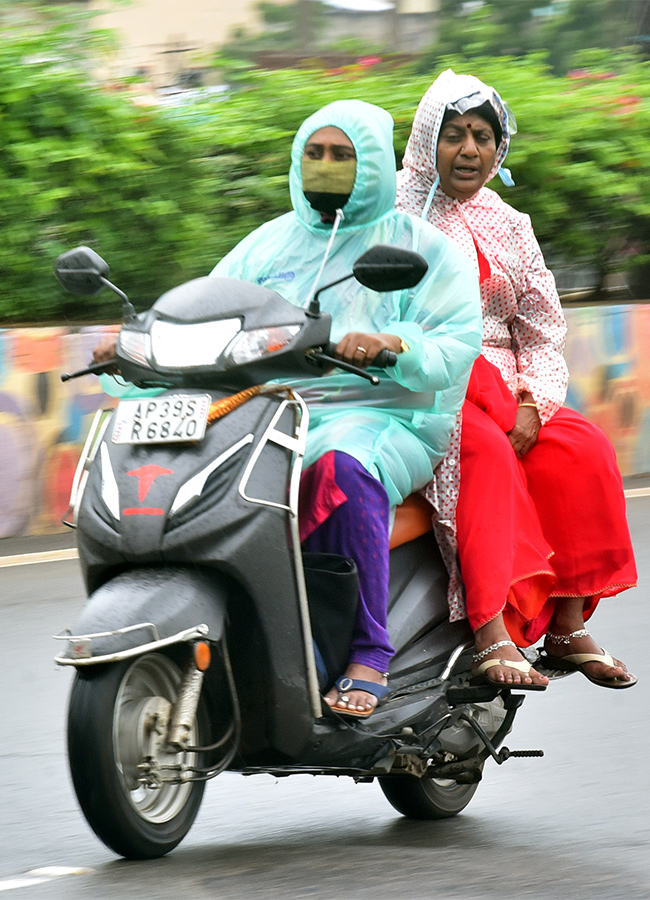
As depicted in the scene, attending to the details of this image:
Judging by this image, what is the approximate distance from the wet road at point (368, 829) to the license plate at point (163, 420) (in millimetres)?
994

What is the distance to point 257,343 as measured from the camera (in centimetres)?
379

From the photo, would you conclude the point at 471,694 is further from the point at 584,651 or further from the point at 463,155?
the point at 463,155

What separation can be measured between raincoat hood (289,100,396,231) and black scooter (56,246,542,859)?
1.61 feet

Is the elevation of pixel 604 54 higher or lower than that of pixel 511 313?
lower

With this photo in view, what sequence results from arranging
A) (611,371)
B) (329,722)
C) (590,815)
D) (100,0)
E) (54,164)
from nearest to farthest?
(329,722)
(590,815)
(54,164)
(100,0)
(611,371)

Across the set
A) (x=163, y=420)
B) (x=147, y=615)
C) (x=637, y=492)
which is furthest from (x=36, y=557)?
(x=147, y=615)

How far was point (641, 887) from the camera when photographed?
12.8 feet

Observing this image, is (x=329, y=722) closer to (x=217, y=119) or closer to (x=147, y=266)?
(x=147, y=266)

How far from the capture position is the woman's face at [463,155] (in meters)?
4.92

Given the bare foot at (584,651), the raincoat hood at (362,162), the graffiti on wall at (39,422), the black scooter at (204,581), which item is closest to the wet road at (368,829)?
the black scooter at (204,581)

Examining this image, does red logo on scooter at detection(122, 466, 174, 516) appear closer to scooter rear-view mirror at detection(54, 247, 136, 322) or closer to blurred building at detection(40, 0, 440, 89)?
scooter rear-view mirror at detection(54, 247, 136, 322)

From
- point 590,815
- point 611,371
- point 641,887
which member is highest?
point 641,887

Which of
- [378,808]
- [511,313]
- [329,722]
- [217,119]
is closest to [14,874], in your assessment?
[329,722]

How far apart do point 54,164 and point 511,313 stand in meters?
5.74
